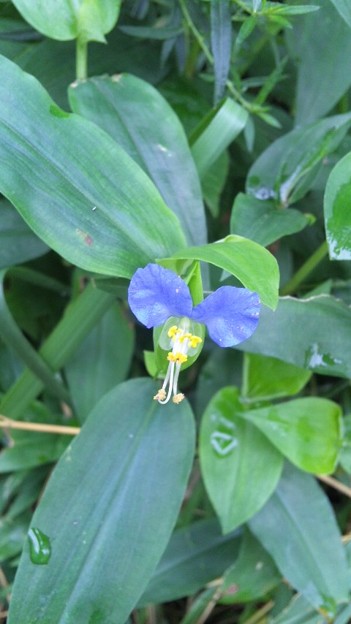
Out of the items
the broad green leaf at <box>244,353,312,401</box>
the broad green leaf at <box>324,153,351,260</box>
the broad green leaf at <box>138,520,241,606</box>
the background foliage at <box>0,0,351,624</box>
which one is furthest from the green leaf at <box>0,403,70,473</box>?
the broad green leaf at <box>324,153,351,260</box>

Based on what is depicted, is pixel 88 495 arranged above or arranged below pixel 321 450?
above

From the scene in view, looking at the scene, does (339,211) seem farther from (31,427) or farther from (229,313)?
(31,427)

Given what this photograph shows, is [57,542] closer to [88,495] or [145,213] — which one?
[88,495]

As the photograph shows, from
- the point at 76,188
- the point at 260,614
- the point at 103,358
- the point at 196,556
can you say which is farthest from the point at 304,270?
the point at 260,614

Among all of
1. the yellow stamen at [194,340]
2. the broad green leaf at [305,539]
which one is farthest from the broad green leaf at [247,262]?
the broad green leaf at [305,539]

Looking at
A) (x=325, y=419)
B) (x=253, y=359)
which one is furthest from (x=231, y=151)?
(x=325, y=419)
